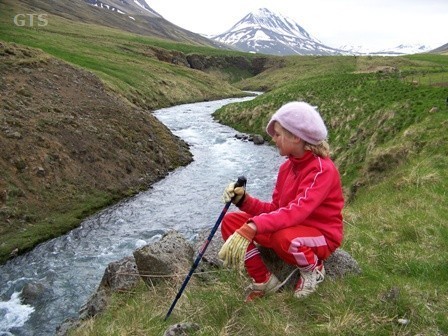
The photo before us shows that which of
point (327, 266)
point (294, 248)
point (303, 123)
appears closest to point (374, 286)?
point (327, 266)

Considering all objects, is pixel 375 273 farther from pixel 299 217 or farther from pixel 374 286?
pixel 299 217

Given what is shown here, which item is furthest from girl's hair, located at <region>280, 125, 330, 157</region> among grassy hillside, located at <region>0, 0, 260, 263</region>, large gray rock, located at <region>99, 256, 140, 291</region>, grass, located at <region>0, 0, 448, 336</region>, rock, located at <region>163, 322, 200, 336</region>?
grassy hillside, located at <region>0, 0, 260, 263</region>

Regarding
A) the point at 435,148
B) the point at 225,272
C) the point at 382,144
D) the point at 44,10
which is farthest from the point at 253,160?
the point at 44,10

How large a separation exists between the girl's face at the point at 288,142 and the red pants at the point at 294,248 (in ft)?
3.83

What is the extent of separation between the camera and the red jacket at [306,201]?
608cm

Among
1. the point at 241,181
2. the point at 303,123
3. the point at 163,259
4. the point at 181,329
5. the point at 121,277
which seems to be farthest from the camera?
the point at 121,277

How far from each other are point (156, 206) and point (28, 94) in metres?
13.8

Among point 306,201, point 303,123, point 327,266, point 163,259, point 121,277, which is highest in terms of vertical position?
point 303,123

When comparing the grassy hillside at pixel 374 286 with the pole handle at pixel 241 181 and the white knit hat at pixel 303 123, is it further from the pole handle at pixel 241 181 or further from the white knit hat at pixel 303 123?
the white knit hat at pixel 303 123

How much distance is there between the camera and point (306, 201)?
616 cm

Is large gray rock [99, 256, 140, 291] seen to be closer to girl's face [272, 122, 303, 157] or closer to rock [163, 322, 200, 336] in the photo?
rock [163, 322, 200, 336]

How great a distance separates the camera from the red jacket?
6084mm

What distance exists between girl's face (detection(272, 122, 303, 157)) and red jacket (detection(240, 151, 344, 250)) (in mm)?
151

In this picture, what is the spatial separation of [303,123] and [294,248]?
6.07ft
